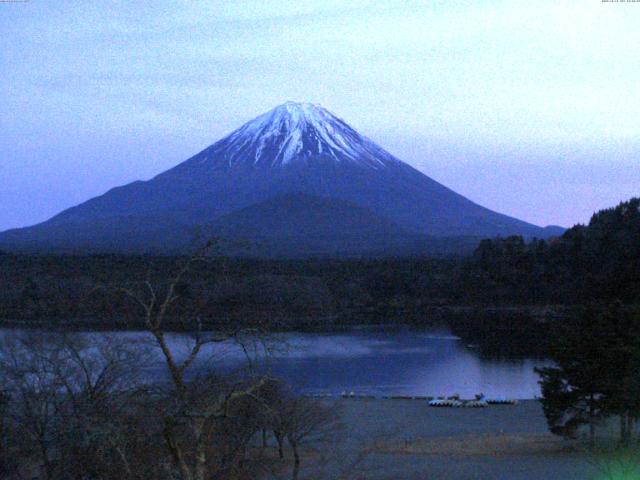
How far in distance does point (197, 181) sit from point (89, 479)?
295ft

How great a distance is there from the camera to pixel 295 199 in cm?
9062

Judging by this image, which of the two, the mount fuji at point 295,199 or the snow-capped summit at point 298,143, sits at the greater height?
the snow-capped summit at point 298,143

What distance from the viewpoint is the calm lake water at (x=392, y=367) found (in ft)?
65.0

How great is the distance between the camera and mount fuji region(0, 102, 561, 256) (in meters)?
84.2

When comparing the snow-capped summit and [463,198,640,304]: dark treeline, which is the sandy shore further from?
the snow-capped summit

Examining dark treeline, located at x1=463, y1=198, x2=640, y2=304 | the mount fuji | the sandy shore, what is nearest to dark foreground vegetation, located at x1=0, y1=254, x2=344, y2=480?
the sandy shore

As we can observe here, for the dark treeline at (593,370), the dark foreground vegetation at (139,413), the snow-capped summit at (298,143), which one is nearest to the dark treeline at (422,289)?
the dark treeline at (593,370)

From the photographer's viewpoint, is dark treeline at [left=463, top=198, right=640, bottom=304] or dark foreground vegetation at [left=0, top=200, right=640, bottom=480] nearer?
dark foreground vegetation at [left=0, top=200, right=640, bottom=480]

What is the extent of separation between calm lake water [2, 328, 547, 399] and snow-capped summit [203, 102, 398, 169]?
69.1 m

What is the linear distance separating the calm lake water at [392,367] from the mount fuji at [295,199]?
167 feet

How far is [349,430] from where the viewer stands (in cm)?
1452

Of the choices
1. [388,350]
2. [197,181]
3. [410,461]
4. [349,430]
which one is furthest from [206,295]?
[197,181]

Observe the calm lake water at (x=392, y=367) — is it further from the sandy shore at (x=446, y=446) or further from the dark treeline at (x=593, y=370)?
the dark treeline at (x=593, y=370)

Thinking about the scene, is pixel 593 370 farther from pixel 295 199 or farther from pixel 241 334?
pixel 295 199
